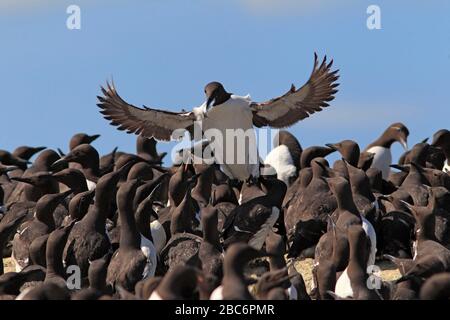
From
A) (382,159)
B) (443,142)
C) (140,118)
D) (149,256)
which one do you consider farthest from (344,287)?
(382,159)

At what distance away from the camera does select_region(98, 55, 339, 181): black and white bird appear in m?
22.1

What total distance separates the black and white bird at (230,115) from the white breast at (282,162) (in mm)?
4812

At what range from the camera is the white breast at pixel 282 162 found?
2764 centimetres

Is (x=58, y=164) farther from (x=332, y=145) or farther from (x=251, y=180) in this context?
(x=332, y=145)

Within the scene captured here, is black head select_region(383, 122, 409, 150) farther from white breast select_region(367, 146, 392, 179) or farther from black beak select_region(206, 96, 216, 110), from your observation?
black beak select_region(206, 96, 216, 110)

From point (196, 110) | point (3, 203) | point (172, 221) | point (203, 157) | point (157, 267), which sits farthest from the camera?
point (3, 203)

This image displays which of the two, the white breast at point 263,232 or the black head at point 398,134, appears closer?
the white breast at point 263,232

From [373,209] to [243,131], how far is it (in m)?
2.45

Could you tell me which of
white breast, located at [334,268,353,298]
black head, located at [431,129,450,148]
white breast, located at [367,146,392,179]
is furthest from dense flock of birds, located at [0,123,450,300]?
white breast, located at [367,146,392,179]

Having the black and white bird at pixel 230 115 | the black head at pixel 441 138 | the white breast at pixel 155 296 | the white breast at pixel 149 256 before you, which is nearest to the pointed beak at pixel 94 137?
the black head at pixel 441 138

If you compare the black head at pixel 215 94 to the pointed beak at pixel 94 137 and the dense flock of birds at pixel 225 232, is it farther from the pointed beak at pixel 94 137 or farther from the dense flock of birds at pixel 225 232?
the pointed beak at pixel 94 137

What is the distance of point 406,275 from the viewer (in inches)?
659

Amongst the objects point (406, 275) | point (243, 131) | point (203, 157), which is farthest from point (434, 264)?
point (203, 157)

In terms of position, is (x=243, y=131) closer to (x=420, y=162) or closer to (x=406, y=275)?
(x=420, y=162)
